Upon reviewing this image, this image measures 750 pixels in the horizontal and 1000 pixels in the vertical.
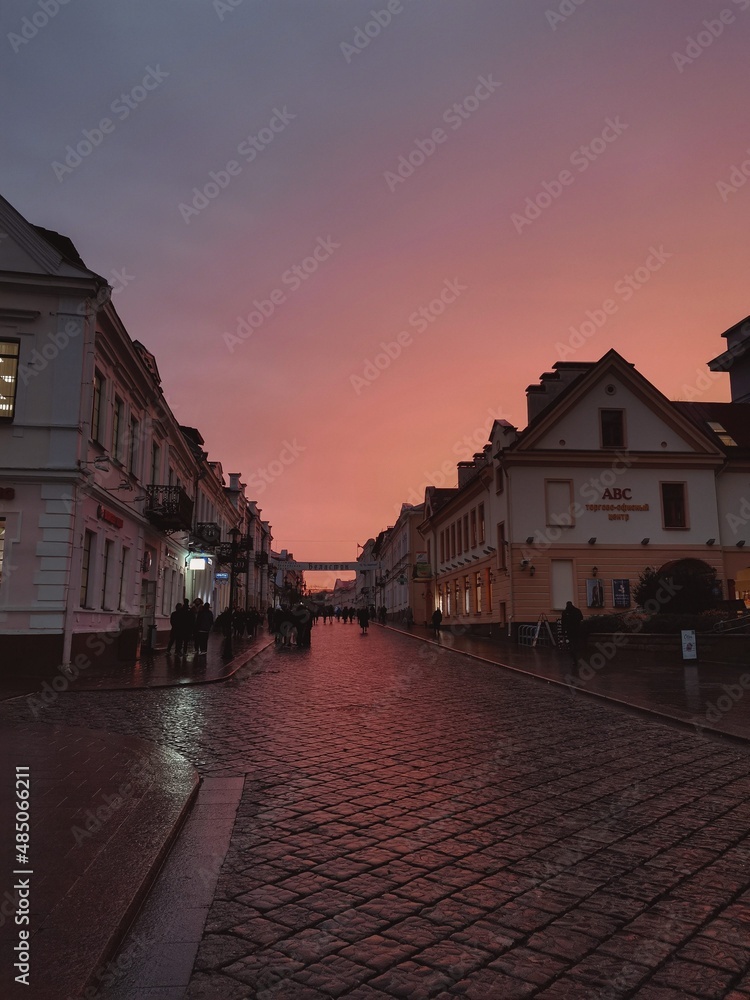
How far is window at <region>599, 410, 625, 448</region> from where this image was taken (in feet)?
105

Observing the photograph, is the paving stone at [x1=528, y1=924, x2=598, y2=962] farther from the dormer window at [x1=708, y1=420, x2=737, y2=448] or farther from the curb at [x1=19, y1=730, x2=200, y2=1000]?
the dormer window at [x1=708, y1=420, x2=737, y2=448]

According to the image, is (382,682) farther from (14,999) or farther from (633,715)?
(14,999)

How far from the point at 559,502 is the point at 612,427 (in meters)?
3.92

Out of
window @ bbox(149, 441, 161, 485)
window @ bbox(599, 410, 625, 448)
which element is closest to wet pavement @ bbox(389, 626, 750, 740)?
window @ bbox(599, 410, 625, 448)

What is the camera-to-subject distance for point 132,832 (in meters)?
4.82

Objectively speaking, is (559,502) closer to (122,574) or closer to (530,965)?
(122,574)

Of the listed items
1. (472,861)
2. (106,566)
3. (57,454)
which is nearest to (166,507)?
(106,566)

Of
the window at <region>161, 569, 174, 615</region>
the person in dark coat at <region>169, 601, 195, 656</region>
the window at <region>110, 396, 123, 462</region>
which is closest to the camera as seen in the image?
the window at <region>110, 396, 123, 462</region>

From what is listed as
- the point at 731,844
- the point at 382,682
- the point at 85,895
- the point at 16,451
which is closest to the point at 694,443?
the point at 382,682

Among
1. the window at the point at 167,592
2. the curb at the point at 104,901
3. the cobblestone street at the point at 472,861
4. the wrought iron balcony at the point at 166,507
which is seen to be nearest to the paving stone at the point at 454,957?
the cobblestone street at the point at 472,861

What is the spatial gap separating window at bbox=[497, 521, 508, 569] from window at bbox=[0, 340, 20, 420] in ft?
65.4

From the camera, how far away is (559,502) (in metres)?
31.3

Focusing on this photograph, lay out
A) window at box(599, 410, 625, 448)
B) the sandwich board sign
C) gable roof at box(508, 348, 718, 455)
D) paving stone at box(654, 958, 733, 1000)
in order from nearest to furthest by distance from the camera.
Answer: paving stone at box(654, 958, 733, 1000) < the sandwich board sign < gable roof at box(508, 348, 718, 455) < window at box(599, 410, 625, 448)

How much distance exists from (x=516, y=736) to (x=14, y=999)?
22.6ft
